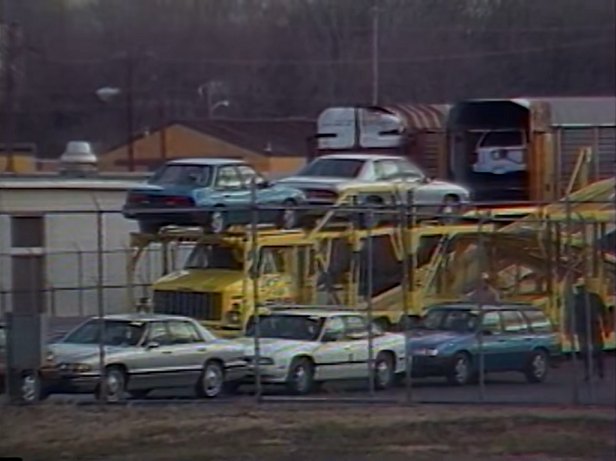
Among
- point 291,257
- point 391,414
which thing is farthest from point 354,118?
point 391,414

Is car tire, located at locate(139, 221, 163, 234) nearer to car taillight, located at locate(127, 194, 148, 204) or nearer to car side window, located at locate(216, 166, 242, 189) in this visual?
car taillight, located at locate(127, 194, 148, 204)

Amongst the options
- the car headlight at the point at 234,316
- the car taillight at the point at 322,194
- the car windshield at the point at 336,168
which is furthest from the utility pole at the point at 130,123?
the car headlight at the point at 234,316

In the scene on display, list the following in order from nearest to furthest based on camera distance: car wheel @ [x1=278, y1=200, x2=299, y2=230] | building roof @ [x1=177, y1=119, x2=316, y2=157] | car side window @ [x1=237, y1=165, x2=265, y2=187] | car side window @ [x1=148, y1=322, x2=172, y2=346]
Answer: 1. car side window @ [x1=148, y1=322, x2=172, y2=346]
2. car wheel @ [x1=278, y1=200, x2=299, y2=230]
3. car side window @ [x1=237, y1=165, x2=265, y2=187]
4. building roof @ [x1=177, y1=119, x2=316, y2=157]

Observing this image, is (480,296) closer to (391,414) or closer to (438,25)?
(391,414)

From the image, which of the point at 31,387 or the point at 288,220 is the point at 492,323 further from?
the point at 31,387

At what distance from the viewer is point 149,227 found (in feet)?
77.3

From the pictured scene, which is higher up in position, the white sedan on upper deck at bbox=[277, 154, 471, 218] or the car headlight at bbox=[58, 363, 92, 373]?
the white sedan on upper deck at bbox=[277, 154, 471, 218]

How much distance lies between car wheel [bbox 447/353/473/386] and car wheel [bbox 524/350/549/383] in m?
0.74

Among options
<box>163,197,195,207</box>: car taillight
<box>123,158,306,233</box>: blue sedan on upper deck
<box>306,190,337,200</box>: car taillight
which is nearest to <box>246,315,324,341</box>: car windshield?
<box>123,158,306,233</box>: blue sedan on upper deck

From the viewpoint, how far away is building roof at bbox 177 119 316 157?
137 feet

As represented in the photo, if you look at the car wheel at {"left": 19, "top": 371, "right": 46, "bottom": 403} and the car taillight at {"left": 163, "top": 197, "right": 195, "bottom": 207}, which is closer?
the car wheel at {"left": 19, "top": 371, "right": 46, "bottom": 403}

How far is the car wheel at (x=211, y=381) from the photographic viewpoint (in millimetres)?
18984

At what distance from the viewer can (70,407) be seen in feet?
57.6

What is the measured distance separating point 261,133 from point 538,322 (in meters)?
23.5
